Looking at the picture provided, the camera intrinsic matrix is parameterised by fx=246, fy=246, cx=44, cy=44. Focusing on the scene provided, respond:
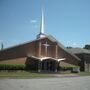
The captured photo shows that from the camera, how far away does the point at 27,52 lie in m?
46.2

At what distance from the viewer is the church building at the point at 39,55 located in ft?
146

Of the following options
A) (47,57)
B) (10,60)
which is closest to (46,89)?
(10,60)

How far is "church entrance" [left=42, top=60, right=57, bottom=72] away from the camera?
49.3 meters

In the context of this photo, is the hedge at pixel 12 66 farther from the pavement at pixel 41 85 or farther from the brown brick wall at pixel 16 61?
the pavement at pixel 41 85

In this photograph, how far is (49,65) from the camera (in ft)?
164

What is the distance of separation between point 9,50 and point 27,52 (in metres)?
3.70

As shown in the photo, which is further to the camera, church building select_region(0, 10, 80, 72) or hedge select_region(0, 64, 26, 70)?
church building select_region(0, 10, 80, 72)

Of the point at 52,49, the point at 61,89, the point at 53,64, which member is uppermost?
the point at 52,49

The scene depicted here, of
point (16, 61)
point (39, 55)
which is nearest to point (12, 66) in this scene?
point (16, 61)

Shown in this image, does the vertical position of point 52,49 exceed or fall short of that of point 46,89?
it exceeds it

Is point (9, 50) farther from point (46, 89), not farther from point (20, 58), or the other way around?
point (46, 89)

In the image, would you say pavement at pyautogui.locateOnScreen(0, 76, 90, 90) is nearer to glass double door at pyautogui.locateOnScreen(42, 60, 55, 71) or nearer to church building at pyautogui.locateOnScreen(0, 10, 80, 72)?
church building at pyautogui.locateOnScreen(0, 10, 80, 72)

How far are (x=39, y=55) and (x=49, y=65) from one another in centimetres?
419

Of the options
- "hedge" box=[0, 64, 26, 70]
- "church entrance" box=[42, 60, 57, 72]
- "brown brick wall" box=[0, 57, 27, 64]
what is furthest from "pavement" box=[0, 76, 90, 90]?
"church entrance" box=[42, 60, 57, 72]
